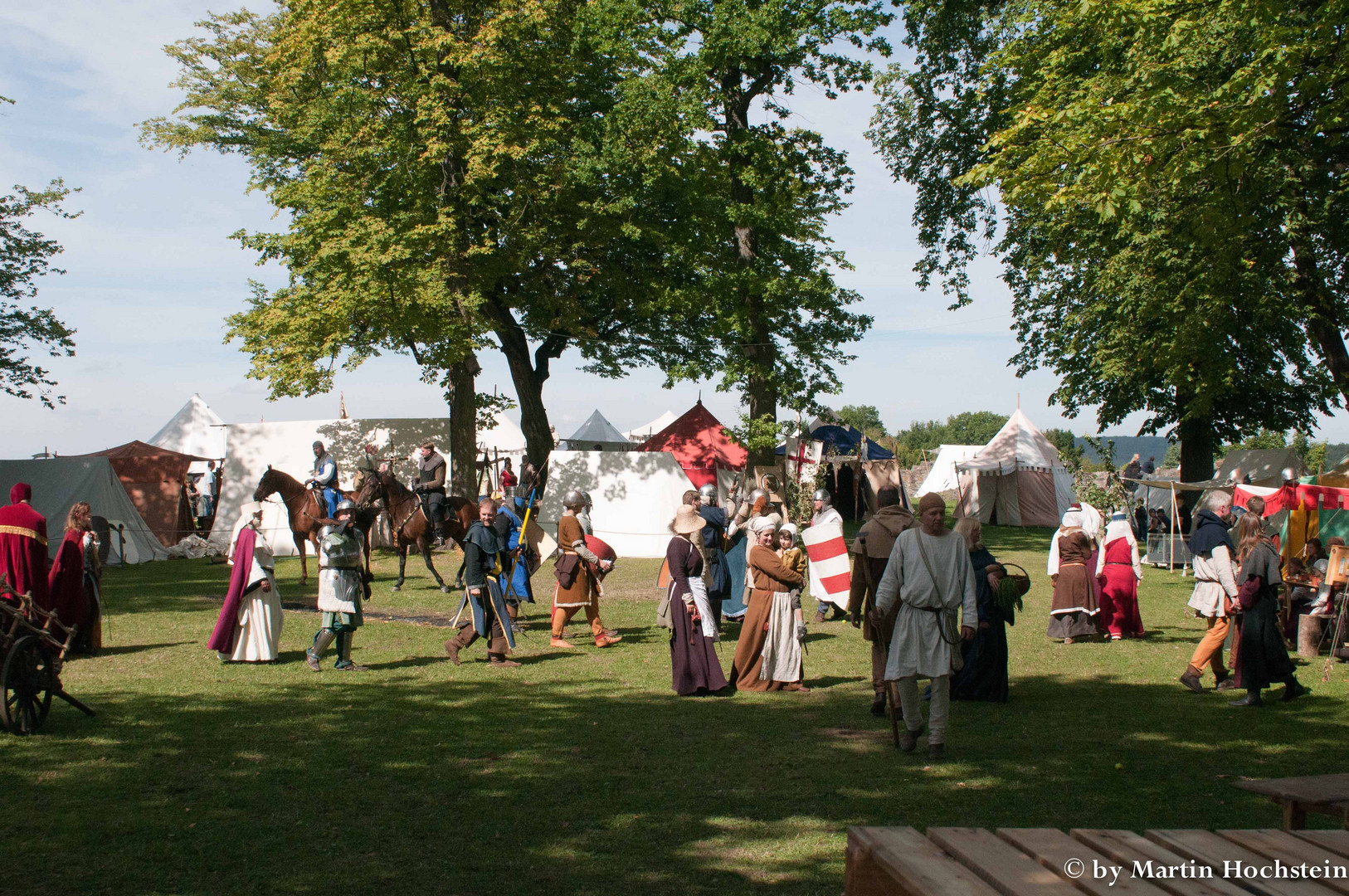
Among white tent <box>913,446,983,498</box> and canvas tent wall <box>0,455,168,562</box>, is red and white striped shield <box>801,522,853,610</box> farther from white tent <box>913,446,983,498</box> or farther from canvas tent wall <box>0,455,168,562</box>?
white tent <box>913,446,983,498</box>

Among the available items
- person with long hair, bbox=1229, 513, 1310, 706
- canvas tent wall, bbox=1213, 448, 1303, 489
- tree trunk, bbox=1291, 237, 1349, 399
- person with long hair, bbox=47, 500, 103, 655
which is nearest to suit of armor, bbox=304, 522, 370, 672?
person with long hair, bbox=47, 500, 103, 655

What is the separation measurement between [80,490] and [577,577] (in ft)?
45.4

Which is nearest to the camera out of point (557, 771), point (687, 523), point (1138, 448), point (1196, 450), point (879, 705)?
point (557, 771)

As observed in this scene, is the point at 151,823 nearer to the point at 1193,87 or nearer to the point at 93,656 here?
the point at 93,656

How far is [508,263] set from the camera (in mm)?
22344

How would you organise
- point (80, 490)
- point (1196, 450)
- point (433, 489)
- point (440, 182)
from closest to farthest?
point (433, 489) → point (80, 490) → point (440, 182) → point (1196, 450)

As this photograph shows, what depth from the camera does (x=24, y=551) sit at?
29.9 ft

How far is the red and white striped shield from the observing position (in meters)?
11.6

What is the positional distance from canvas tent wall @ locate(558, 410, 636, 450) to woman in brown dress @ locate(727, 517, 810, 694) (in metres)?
26.8

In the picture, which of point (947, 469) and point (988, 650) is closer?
point (988, 650)

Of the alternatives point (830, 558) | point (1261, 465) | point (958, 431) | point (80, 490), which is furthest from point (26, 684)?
point (958, 431)

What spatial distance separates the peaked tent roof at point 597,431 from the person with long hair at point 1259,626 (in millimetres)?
30152

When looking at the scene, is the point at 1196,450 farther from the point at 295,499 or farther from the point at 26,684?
the point at 26,684

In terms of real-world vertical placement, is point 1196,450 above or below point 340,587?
above
